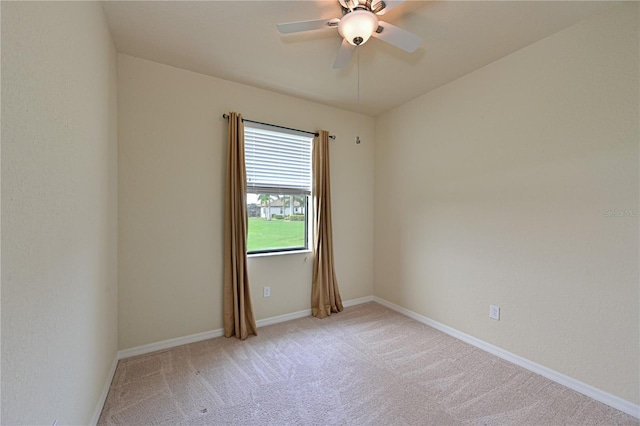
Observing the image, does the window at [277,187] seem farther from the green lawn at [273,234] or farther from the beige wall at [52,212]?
the beige wall at [52,212]

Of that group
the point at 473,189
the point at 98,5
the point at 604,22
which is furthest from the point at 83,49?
the point at 604,22

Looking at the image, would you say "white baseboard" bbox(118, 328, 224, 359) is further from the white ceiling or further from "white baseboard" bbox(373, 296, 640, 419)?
the white ceiling

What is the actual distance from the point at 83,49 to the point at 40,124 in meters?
0.76

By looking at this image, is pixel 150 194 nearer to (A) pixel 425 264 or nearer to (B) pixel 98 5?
(B) pixel 98 5

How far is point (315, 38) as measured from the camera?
6.91 feet

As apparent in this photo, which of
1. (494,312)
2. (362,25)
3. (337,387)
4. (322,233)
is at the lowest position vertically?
(337,387)

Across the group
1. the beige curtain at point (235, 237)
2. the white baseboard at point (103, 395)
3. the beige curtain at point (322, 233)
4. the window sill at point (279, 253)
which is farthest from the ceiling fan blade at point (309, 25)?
the white baseboard at point (103, 395)

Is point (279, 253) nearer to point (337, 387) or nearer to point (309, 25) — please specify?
point (337, 387)

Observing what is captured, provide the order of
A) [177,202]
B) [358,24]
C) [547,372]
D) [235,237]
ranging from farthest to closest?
[235,237], [177,202], [547,372], [358,24]

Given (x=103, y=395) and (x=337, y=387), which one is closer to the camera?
(x=103, y=395)

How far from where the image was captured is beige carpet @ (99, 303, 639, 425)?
1671 millimetres

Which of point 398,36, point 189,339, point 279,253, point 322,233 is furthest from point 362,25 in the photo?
point 189,339

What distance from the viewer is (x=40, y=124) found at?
97cm

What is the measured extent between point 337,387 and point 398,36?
2542mm
